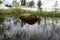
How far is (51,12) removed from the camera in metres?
2.54

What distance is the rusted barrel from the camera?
100 inches

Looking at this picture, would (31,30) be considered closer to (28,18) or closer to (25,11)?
(28,18)

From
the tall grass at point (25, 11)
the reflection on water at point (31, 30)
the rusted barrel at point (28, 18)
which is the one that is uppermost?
the tall grass at point (25, 11)

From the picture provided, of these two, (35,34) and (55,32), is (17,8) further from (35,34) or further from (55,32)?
(55,32)

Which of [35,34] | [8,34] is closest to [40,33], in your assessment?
[35,34]

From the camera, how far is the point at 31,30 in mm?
2525

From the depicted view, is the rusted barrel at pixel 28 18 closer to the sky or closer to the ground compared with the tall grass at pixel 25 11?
closer to the ground

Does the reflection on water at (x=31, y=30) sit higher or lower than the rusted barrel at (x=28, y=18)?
lower

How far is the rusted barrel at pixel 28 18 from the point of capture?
254 cm

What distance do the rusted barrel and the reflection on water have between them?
5cm

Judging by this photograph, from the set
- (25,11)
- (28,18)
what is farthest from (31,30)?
(25,11)

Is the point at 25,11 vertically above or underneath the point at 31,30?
above

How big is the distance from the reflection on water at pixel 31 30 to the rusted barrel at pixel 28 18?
5 centimetres

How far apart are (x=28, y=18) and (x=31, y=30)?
204 mm
